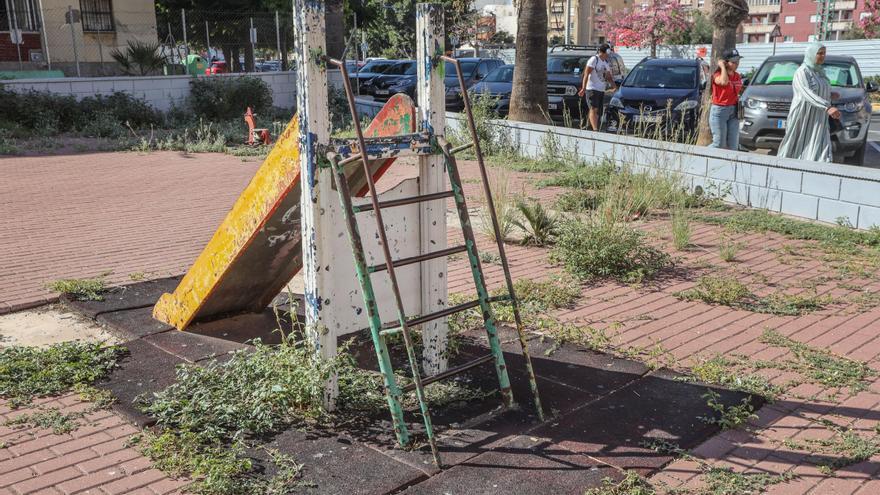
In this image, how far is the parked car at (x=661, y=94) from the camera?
1594cm

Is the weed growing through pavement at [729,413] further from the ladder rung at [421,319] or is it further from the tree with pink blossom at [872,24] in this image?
the tree with pink blossom at [872,24]

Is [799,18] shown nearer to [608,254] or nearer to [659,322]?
[608,254]

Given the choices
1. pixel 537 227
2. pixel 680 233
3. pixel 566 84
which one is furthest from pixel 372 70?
pixel 680 233

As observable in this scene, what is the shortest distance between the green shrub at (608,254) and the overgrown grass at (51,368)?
3.83 meters

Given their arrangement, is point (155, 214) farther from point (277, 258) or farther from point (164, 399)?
point (164, 399)

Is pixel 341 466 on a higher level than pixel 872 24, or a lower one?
lower

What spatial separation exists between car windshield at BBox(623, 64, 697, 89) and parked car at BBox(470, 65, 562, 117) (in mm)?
1995

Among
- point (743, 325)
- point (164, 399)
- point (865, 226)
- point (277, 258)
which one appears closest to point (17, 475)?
point (164, 399)

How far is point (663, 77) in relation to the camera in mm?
17422

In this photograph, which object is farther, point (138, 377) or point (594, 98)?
point (594, 98)

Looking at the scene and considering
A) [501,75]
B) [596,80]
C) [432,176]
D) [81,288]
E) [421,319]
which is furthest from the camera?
[501,75]

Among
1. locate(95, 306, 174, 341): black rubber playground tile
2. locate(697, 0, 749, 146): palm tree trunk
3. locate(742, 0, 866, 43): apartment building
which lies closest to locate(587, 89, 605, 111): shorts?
locate(697, 0, 749, 146): palm tree trunk

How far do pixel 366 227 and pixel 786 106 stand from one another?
10928mm

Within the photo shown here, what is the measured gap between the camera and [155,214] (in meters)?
9.84
